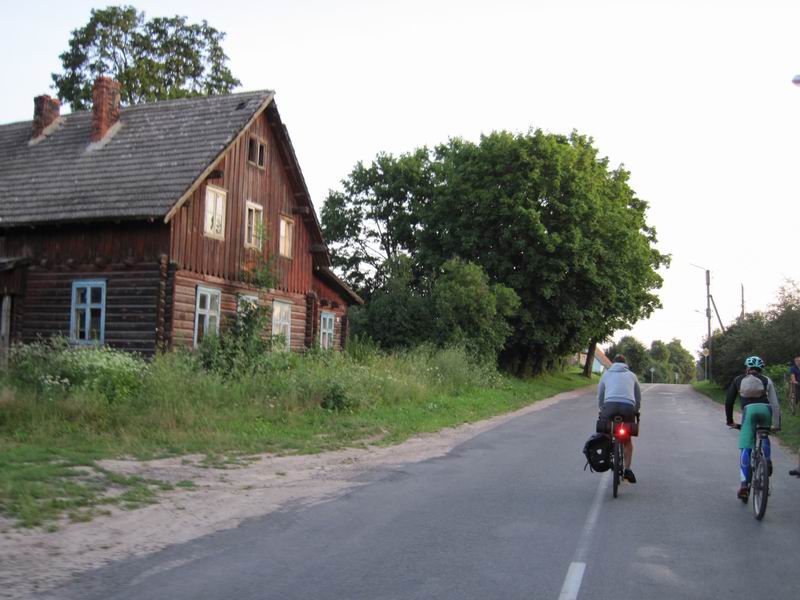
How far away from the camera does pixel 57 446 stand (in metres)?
11.8

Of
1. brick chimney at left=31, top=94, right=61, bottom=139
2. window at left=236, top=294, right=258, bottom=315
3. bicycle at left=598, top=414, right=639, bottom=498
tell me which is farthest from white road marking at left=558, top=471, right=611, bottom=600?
brick chimney at left=31, top=94, right=61, bottom=139

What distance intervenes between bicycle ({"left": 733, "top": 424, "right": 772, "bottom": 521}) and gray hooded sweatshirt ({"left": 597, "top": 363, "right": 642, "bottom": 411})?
1.41m

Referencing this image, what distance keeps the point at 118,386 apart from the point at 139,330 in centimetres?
531

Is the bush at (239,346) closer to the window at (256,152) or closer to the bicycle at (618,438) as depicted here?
the window at (256,152)

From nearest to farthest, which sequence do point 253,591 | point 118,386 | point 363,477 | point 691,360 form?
point 253,591 < point 363,477 < point 118,386 < point 691,360

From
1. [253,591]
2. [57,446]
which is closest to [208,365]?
[57,446]

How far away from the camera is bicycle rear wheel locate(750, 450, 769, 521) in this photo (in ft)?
28.2

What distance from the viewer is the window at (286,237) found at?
2711cm

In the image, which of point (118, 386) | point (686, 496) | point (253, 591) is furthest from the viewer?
point (118, 386)

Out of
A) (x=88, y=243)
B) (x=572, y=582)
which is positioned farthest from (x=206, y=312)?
(x=572, y=582)

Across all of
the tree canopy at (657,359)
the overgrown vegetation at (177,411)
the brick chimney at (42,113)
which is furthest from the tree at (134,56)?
the tree canopy at (657,359)

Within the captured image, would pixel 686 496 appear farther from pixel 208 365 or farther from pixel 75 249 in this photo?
pixel 75 249

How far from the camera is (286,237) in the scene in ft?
90.0

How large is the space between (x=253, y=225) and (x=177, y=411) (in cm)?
1170
